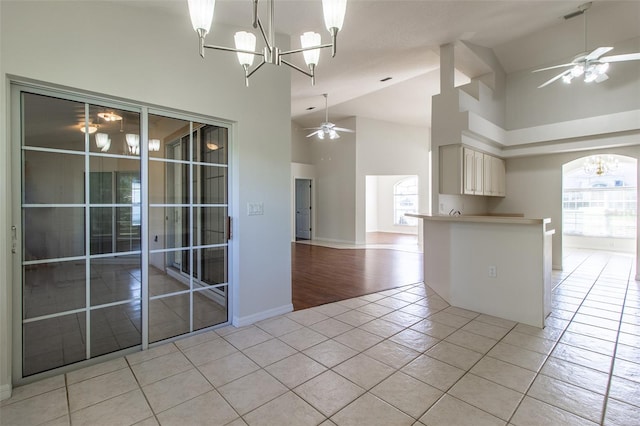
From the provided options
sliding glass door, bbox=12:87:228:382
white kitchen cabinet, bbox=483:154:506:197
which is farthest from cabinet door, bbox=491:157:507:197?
sliding glass door, bbox=12:87:228:382

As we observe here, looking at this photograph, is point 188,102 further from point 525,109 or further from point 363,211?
point 363,211

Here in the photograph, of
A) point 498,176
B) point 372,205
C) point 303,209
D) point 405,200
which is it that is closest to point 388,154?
point 303,209

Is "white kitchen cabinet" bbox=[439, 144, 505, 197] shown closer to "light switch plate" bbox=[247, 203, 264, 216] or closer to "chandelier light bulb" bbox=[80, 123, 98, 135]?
"light switch plate" bbox=[247, 203, 264, 216]

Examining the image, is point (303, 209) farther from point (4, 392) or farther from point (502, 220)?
point (4, 392)

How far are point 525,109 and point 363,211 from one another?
15.4ft

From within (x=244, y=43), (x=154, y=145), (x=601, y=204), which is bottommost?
(x=601, y=204)

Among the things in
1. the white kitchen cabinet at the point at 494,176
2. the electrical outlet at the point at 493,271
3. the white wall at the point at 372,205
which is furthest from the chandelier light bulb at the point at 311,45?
the white wall at the point at 372,205

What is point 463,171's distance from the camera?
466 cm

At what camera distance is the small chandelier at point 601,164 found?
25.9ft

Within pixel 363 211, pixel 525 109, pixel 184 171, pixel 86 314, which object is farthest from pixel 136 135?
pixel 363 211

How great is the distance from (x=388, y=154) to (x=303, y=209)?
345cm

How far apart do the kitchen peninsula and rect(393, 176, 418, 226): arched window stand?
8413 mm

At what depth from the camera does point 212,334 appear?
9.60 feet

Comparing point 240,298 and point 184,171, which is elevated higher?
point 184,171
